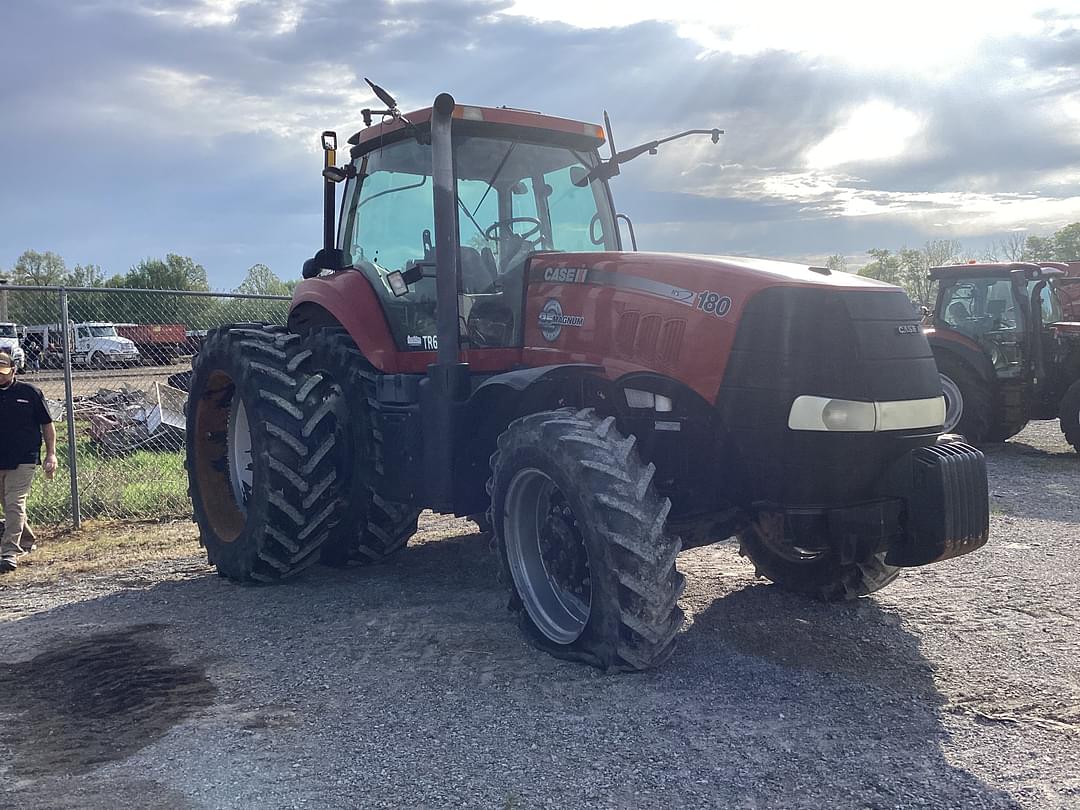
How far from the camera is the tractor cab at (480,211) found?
529 cm

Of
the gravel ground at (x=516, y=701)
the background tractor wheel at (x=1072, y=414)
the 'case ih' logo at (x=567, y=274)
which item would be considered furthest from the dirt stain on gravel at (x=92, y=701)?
the background tractor wheel at (x=1072, y=414)

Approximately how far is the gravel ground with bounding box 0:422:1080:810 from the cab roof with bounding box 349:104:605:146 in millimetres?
2751

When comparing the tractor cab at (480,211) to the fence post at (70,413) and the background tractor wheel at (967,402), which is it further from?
the background tractor wheel at (967,402)

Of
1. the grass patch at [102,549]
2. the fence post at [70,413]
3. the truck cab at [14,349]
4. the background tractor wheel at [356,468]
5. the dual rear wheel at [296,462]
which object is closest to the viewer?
the dual rear wheel at [296,462]

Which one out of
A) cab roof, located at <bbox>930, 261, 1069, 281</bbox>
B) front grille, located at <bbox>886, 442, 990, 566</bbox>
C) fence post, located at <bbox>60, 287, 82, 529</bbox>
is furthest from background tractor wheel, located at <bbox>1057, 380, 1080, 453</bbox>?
fence post, located at <bbox>60, 287, 82, 529</bbox>

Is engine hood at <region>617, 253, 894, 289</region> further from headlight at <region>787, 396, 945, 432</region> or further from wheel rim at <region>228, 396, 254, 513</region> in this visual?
wheel rim at <region>228, 396, 254, 513</region>

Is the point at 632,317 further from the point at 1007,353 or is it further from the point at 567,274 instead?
the point at 1007,353

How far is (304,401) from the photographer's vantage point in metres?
5.60

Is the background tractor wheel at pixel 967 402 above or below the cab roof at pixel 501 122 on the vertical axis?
below

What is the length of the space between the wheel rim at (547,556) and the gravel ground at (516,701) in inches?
8.6

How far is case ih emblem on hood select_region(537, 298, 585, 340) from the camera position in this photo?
4.89 meters

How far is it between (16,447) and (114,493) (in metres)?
1.70

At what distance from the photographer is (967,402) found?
1149 cm

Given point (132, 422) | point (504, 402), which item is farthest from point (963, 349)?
point (132, 422)
